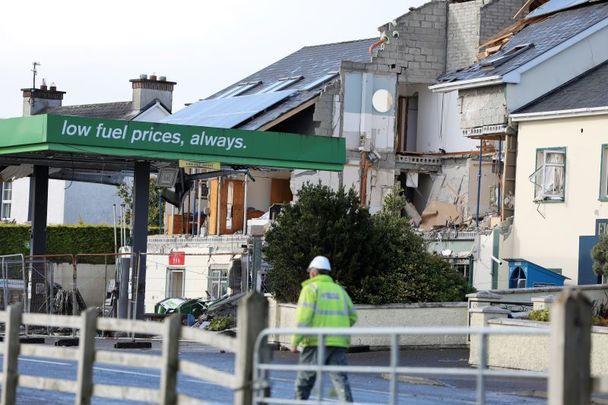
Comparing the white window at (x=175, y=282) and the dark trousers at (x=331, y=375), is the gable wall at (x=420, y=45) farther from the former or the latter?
the dark trousers at (x=331, y=375)

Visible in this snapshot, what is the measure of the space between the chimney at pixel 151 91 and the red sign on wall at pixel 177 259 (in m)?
20.2

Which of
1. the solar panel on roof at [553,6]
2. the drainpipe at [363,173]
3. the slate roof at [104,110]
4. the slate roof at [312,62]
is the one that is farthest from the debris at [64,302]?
the slate roof at [104,110]

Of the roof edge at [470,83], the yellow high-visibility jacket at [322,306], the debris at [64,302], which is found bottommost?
the debris at [64,302]

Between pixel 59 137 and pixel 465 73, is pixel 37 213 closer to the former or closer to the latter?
pixel 59 137

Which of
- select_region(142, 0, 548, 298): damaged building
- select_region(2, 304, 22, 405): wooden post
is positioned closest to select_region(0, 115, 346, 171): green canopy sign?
select_region(142, 0, 548, 298): damaged building

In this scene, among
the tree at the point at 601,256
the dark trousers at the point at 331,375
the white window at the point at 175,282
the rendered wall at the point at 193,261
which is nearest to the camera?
the dark trousers at the point at 331,375

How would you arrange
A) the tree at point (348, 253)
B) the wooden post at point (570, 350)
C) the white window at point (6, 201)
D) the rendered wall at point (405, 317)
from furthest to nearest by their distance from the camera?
the white window at point (6, 201)
the tree at point (348, 253)
the rendered wall at point (405, 317)
the wooden post at point (570, 350)

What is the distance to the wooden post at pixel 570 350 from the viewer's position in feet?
32.0

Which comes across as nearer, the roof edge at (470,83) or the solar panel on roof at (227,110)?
the roof edge at (470,83)

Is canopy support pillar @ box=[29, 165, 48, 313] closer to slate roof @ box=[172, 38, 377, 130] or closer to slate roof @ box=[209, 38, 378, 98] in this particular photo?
slate roof @ box=[172, 38, 377, 130]

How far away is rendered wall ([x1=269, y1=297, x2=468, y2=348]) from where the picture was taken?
2995cm

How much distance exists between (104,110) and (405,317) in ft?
128

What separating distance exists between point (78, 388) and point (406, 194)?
36.5 meters

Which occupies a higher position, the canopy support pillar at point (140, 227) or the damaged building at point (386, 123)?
the damaged building at point (386, 123)
